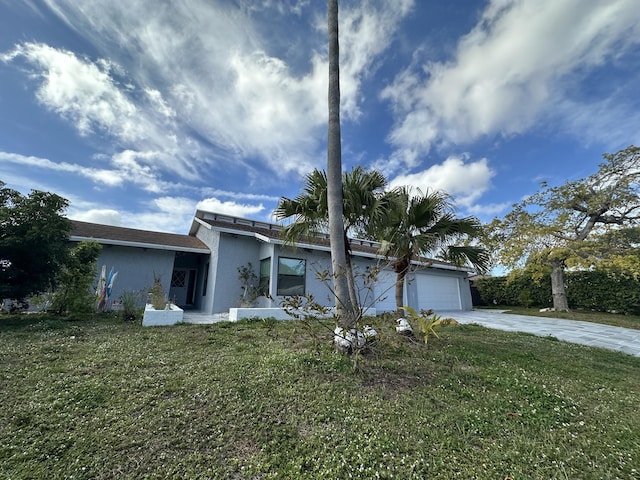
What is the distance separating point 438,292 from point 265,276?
37.4ft

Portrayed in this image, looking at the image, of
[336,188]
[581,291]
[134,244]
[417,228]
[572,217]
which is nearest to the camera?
[336,188]

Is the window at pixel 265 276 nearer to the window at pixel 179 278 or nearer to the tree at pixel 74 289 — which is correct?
the window at pixel 179 278

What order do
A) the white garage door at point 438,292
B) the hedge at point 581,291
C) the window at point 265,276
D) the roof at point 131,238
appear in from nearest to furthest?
the roof at point 131,238 → the window at point 265,276 → the hedge at point 581,291 → the white garage door at point 438,292

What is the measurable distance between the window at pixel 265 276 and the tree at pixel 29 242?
6.31m

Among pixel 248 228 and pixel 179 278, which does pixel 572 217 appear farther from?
pixel 179 278

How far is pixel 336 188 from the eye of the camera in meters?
5.45

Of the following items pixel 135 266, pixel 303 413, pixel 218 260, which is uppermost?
pixel 218 260

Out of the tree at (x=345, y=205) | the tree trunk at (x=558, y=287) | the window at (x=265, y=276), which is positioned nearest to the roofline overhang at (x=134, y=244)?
the window at (x=265, y=276)

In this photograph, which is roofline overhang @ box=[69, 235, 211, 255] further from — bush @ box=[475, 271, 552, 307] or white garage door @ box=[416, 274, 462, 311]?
bush @ box=[475, 271, 552, 307]

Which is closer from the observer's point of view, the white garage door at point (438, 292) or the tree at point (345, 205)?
the tree at point (345, 205)

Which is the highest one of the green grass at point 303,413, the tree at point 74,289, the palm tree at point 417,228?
the palm tree at point 417,228

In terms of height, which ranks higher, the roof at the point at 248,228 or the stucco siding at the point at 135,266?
the roof at the point at 248,228

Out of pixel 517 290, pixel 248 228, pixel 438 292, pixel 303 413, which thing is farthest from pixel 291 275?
pixel 517 290

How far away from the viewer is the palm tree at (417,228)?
6340mm
